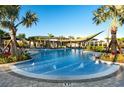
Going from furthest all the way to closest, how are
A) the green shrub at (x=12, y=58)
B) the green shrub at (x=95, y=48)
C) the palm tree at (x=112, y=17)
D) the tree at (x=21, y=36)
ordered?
1. the green shrub at (x=95, y=48)
2. the green shrub at (x=12, y=58)
3. the tree at (x=21, y=36)
4. the palm tree at (x=112, y=17)

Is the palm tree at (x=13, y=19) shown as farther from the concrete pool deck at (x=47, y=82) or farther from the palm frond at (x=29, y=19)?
the concrete pool deck at (x=47, y=82)

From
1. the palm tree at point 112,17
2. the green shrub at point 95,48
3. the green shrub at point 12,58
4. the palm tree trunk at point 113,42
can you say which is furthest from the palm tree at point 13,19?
the palm tree trunk at point 113,42

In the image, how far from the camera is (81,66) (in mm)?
9312

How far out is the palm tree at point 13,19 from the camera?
29.9 feet

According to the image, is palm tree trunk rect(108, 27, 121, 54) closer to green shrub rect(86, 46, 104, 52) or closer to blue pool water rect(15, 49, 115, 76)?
green shrub rect(86, 46, 104, 52)

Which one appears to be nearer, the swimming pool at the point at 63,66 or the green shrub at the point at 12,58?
the swimming pool at the point at 63,66

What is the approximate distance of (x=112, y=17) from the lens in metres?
9.52

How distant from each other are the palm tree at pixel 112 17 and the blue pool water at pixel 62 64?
1.00 m

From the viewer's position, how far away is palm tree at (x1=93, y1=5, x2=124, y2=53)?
29.7ft

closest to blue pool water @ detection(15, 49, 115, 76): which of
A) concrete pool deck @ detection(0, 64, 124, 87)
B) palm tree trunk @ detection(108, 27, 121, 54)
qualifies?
palm tree trunk @ detection(108, 27, 121, 54)

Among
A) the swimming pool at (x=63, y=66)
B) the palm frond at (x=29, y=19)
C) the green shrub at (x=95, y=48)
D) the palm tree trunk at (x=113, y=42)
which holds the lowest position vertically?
the swimming pool at (x=63, y=66)

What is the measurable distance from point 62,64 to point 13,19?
263 cm
